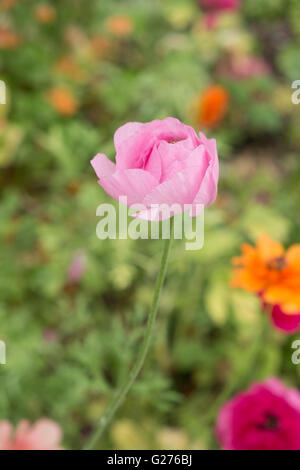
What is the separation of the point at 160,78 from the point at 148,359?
29.5 inches

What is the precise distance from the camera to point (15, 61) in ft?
5.56

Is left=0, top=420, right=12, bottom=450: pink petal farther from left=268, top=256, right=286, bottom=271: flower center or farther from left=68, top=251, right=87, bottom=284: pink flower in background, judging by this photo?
left=68, top=251, right=87, bottom=284: pink flower in background

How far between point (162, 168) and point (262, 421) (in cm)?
48

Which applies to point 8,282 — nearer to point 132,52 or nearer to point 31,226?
point 31,226

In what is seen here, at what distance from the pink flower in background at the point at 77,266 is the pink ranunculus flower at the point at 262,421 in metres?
0.53

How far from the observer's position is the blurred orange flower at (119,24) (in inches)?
72.2

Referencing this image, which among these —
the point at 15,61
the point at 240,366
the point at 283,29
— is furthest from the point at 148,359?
the point at 283,29

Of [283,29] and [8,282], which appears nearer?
[8,282]

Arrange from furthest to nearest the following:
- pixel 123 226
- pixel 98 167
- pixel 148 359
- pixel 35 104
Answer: pixel 35 104 → pixel 148 359 → pixel 123 226 → pixel 98 167

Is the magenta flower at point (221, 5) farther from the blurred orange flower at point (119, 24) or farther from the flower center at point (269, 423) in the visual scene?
the flower center at point (269, 423)

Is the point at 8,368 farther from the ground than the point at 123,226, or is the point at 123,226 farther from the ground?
the point at 123,226

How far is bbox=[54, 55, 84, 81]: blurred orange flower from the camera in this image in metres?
1.80

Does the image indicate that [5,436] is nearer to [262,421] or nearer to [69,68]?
[262,421]

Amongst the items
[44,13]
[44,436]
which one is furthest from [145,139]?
[44,13]
